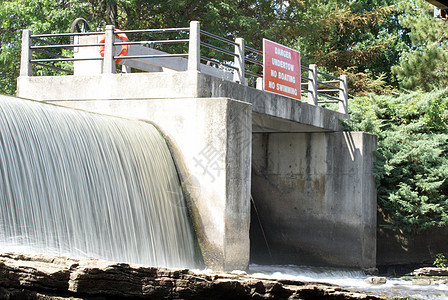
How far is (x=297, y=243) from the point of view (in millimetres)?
18562

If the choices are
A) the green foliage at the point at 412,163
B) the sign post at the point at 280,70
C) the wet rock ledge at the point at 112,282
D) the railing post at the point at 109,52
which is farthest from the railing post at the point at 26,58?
the wet rock ledge at the point at 112,282

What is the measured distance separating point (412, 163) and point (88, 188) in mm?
10468

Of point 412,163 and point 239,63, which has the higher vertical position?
point 239,63

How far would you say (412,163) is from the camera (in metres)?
19.4

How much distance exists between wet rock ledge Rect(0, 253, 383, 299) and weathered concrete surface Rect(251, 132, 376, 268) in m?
11.1

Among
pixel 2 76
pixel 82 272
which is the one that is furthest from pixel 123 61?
pixel 2 76

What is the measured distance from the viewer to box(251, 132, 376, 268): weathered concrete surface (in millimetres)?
18297

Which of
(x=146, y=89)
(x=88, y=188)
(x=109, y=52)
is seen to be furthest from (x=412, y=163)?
(x=88, y=188)

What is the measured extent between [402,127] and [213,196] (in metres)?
8.69

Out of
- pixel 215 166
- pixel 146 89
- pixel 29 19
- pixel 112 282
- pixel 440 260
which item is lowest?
pixel 440 260

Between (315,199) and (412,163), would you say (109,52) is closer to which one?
(315,199)

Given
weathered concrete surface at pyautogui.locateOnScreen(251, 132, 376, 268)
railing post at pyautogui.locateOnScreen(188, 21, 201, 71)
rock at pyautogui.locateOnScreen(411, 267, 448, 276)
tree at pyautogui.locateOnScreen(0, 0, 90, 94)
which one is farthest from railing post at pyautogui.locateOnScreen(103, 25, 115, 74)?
tree at pyautogui.locateOnScreen(0, 0, 90, 94)

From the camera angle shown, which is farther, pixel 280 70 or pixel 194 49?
pixel 280 70

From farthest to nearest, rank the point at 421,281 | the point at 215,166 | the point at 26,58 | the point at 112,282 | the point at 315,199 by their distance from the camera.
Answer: the point at 315,199 → the point at 421,281 → the point at 26,58 → the point at 215,166 → the point at 112,282
